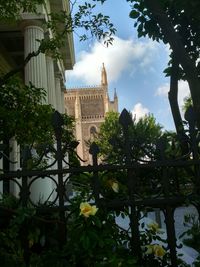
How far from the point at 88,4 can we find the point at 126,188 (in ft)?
11.7

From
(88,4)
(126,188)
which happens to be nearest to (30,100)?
(88,4)

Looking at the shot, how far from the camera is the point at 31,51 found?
12.5 m

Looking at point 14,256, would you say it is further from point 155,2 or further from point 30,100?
point 30,100

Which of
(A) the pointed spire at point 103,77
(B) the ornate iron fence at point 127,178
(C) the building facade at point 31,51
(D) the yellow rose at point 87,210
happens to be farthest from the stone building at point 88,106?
(D) the yellow rose at point 87,210

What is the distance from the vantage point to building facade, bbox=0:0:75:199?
36.3 feet

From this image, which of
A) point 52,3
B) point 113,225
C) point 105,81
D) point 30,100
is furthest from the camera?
point 105,81

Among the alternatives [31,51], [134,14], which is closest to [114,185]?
[134,14]

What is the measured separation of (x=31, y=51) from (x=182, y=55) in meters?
10.1

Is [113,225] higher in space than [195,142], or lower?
lower

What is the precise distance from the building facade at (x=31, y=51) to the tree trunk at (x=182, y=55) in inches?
192

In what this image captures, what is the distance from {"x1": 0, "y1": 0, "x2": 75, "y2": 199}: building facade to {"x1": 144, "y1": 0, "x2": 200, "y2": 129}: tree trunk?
4.87 metres

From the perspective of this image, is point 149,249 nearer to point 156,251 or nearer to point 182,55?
point 156,251

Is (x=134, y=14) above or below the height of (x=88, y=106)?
below

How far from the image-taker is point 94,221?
7.41ft
